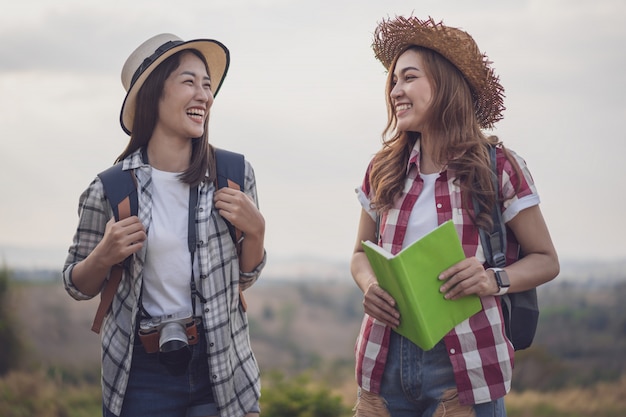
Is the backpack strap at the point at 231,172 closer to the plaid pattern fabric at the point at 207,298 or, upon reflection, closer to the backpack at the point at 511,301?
the plaid pattern fabric at the point at 207,298

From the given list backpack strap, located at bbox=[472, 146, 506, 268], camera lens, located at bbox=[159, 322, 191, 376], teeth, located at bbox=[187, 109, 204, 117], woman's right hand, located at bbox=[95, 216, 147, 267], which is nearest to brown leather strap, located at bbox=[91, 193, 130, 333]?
woman's right hand, located at bbox=[95, 216, 147, 267]

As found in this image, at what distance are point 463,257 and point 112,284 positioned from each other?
4.42 feet

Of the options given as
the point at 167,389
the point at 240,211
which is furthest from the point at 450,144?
the point at 167,389

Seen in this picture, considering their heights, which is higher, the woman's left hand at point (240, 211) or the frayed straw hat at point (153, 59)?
the frayed straw hat at point (153, 59)

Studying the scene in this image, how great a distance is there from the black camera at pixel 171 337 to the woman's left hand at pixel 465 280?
3.06 feet

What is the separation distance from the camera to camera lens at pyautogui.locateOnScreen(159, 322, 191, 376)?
8.54 feet

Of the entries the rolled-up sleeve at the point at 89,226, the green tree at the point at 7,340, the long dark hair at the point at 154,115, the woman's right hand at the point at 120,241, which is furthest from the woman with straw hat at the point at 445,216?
the green tree at the point at 7,340

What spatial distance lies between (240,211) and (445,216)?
0.76 m

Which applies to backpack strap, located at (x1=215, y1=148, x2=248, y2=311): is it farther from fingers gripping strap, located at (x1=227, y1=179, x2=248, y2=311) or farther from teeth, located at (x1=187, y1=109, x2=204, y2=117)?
teeth, located at (x1=187, y1=109, x2=204, y2=117)

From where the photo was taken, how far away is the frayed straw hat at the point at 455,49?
2.77 m

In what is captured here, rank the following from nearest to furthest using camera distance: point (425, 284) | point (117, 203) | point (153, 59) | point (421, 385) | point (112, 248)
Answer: point (425, 284), point (421, 385), point (112, 248), point (117, 203), point (153, 59)

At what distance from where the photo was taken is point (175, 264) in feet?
9.00

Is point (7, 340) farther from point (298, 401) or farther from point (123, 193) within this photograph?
point (123, 193)

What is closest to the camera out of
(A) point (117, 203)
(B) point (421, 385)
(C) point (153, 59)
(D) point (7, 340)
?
(B) point (421, 385)
